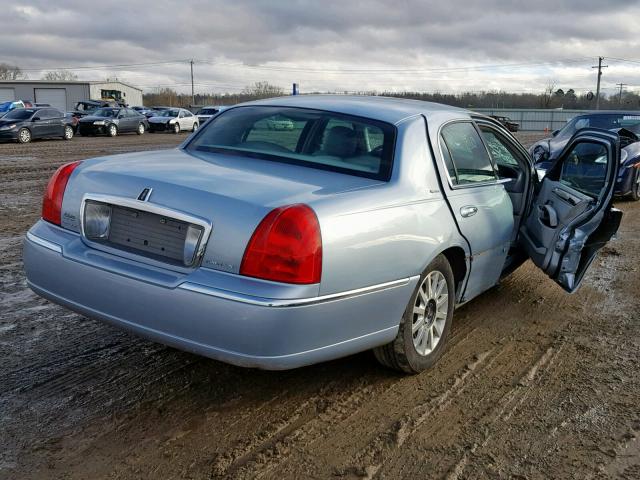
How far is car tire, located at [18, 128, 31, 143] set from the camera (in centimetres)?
2397

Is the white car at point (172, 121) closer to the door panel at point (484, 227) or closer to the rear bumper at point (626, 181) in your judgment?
the rear bumper at point (626, 181)

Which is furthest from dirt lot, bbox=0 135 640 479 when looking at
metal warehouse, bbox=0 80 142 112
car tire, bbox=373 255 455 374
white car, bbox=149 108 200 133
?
metal warehouse, bbox=0 80 142 112

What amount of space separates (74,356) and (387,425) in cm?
200

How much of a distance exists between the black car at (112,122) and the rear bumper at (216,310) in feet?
94.5

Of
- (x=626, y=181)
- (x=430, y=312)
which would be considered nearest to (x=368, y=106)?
(x=430, y=312)

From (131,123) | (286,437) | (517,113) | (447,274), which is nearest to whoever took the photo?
(286,437)

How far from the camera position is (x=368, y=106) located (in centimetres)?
425

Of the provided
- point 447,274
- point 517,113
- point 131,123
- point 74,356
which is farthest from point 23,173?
point 517,113

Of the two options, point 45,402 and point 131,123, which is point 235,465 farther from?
point 131,123

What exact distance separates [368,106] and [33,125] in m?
23.5

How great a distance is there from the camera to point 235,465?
287cm

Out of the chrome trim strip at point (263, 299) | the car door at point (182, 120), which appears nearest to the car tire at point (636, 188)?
the chrome trim strip at point (263, 299)

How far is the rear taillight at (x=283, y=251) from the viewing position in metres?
2.90

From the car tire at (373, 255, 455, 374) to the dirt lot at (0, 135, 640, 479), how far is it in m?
0.13
